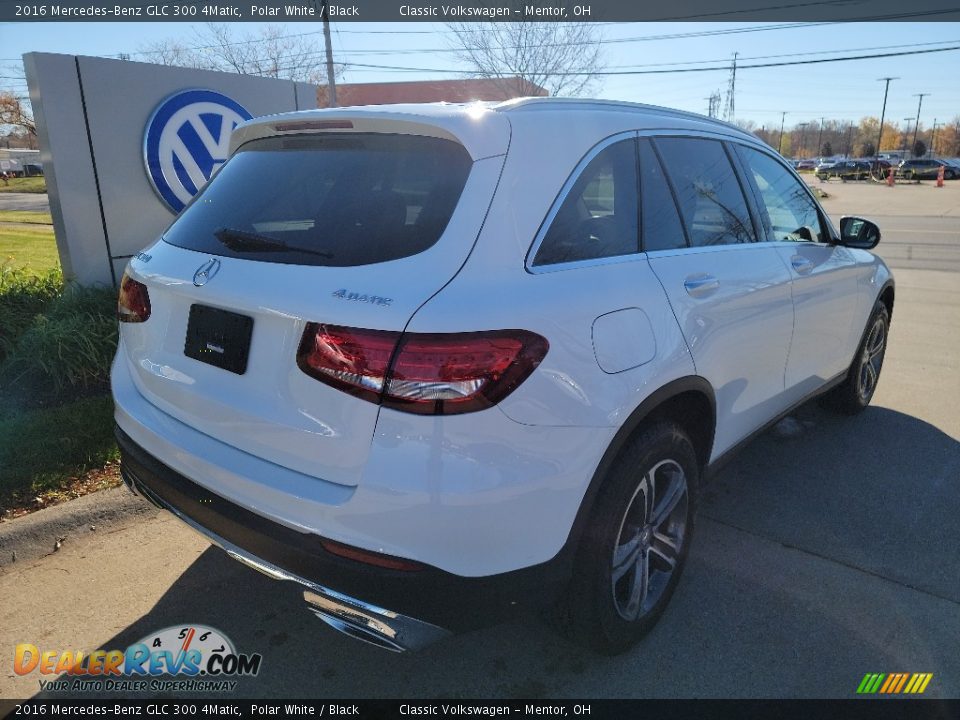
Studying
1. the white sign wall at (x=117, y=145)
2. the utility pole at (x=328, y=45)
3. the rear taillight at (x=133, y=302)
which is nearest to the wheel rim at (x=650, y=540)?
the rear taillight at (x=133, y=302)

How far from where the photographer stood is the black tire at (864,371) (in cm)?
458

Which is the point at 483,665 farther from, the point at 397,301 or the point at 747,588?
the point at 397,301

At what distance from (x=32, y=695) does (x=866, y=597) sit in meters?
3.12

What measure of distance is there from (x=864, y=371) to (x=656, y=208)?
296cm

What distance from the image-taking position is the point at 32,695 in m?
2.31

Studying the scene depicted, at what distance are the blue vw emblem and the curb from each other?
11.7 feet

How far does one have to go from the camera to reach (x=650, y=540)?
2551 millimetres

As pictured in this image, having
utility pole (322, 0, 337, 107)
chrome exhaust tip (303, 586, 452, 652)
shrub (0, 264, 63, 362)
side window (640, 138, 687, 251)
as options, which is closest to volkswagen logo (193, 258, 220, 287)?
chrome exhaust tip (303, 586, 452, 652)

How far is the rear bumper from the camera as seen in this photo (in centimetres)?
183

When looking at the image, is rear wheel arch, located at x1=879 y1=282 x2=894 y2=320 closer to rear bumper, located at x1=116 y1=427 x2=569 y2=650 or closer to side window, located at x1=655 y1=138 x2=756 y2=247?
side window, located at x1=655 y1=138 x2=756 y2=247

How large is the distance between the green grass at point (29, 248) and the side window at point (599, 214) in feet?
20.7

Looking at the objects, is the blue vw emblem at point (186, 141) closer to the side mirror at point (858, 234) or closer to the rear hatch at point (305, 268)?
the rear hatch at point (305, 268)
